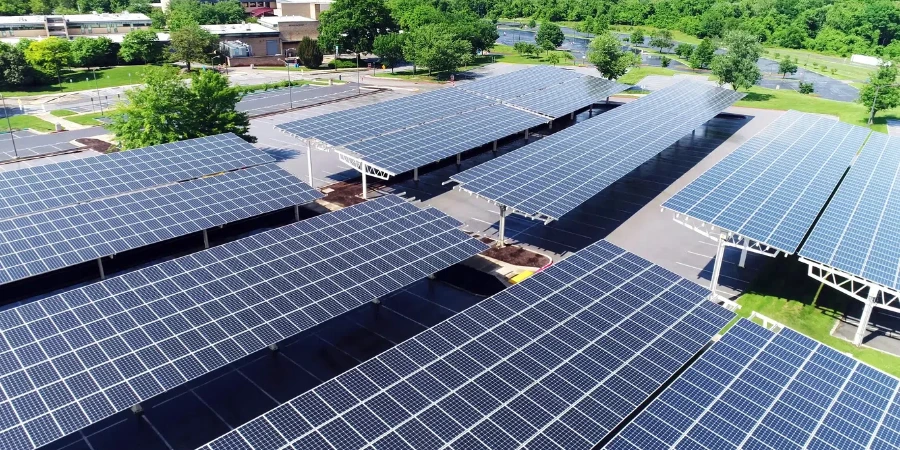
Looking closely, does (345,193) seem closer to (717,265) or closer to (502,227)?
(502,227)

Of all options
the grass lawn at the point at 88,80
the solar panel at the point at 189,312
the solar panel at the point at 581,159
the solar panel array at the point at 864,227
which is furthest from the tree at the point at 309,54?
the solar panel array at the point at 864,227

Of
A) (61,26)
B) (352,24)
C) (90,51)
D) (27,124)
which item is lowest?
(27,124)

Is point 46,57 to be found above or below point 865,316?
above

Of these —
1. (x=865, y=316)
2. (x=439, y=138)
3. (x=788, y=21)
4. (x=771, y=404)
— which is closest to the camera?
(x=771, y=404)

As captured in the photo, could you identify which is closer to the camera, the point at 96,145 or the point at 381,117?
the point at 381,117

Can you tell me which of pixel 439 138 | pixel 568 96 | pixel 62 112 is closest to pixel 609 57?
pixel 568 96

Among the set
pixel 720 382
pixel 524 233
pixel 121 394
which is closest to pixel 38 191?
pixel 121 394

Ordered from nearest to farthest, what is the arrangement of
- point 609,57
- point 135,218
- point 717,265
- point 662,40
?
1. point 717,265
2. point 135,218
3. point 609,57
4. point 662,40
